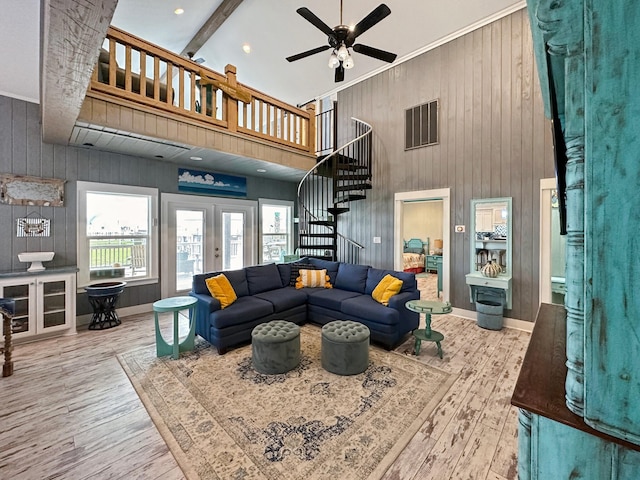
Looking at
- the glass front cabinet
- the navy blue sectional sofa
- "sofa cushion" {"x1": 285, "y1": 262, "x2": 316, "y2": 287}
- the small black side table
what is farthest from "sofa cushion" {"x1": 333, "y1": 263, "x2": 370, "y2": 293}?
the glass front cabinet

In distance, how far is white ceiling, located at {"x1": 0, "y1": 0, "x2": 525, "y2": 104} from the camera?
3.54 m

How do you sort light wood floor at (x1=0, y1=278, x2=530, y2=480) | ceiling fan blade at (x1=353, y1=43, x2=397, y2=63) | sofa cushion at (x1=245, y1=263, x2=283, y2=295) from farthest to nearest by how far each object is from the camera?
sofa cushion at (x1=245, y1=263, x2=283, y2=295) → ceiling fan blade at (x1=353, y1=43, x2=397, y2=63) → light wood floor at (x1=0, y1=278, x2=530, y2=480)

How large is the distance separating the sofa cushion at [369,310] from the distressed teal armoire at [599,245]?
2.53m

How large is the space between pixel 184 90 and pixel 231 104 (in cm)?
65

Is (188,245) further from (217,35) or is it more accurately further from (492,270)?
(492,270)

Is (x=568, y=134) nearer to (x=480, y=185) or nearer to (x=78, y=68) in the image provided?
(x=78, y=68)

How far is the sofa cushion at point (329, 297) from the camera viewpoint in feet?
12.6

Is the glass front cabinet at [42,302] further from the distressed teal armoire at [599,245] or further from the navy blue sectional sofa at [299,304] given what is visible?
the distressed teal armoire at [599,245]

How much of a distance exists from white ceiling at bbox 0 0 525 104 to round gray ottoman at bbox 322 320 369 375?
168 inches

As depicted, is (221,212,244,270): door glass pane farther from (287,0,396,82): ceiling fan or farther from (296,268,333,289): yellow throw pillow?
(287,0,396,82): ceiling fan

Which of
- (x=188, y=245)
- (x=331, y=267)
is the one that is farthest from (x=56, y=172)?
(x=331, y=267)

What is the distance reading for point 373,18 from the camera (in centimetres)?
280

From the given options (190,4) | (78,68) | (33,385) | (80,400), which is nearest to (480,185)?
(78,68)

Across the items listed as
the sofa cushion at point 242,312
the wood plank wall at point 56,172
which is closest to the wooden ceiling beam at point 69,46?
the wood plank wall at point 56,172
